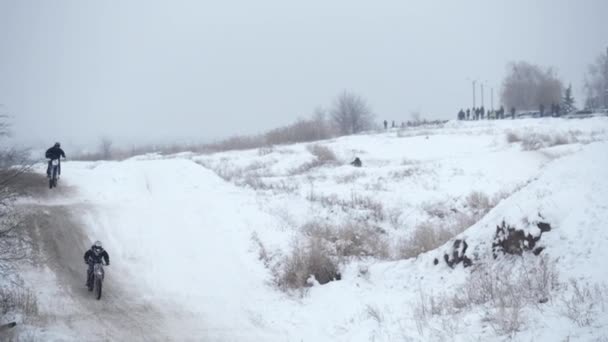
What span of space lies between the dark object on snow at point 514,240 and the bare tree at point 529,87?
73.1 m

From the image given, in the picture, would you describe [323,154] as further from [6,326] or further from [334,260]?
[6,326]

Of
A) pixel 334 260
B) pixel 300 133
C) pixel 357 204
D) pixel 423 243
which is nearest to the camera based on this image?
pixel 334 260

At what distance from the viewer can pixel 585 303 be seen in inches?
225

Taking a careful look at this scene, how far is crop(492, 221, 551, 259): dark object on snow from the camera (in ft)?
25.6

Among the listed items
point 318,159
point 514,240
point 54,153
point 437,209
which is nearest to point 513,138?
point 318,159

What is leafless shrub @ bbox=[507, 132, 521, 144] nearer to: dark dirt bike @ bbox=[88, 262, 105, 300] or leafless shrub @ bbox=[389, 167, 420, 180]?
leafless shrub @ bbox=[389, 167, 420, 180]

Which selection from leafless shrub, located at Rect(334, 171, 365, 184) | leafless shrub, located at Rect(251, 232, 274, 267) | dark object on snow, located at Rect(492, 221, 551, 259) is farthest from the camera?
leafless shrub, located at Rect(334, 171, 365, 184)

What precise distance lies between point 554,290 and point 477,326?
1.45 metres

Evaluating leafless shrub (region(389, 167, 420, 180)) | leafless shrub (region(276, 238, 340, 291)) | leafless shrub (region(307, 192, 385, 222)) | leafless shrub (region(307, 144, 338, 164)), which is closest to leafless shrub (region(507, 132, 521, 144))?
leafless shrub (region(389, 167, 420, 180))

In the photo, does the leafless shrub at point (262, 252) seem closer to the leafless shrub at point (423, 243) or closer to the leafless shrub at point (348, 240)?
the leafless shrub at point (348, 240)

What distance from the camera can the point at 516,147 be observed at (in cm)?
2970

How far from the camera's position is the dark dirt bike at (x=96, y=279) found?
8.93 meters

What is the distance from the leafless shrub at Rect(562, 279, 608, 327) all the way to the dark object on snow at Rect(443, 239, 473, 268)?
267cm

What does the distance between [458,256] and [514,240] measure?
4.39 ft
